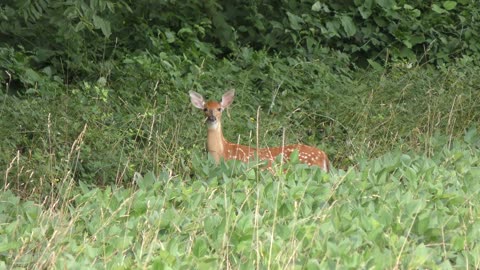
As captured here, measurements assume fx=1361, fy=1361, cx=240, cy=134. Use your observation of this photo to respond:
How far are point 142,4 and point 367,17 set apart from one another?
2491mm

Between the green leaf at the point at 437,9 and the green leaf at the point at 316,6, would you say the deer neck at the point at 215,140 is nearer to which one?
the green leaf at the point at 316,6

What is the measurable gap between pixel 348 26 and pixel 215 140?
418 cm

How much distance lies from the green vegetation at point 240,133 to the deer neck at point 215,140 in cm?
10

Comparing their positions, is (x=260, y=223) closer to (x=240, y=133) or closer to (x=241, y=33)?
(x=240, y=133)

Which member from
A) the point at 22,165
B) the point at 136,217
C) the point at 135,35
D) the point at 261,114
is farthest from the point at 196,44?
the point at 136,217

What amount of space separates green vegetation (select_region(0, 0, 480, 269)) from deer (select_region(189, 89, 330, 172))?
5.6 inches

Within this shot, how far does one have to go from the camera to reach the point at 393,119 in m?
11.4

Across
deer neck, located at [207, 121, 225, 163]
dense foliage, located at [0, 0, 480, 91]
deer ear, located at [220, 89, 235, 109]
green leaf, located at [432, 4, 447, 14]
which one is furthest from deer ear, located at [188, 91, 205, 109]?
green leaf, located at [432, 4, 447, 14]

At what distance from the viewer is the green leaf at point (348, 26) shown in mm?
14188

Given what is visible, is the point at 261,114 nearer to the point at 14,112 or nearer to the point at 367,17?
the point at 14,112

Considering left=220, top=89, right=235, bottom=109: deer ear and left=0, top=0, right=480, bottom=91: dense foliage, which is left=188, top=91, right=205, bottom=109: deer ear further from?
left=0, top=0, right=480, bottom=91: dense foliage

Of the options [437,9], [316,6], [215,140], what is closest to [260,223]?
[215,140]

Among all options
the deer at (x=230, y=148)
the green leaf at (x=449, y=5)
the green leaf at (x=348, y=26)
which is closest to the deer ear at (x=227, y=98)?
the deer at (x=230, y=148)

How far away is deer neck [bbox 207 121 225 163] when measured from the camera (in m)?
10.3
